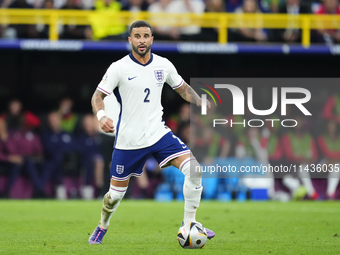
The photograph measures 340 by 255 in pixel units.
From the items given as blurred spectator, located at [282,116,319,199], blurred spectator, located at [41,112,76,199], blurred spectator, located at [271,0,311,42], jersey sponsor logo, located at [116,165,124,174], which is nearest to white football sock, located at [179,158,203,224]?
jersey sponsor logo, located at [116,165,124,174]

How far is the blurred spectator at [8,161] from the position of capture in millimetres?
14273

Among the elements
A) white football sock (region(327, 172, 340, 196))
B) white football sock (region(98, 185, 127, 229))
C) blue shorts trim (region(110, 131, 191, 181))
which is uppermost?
blue shorts trim (region(110, 131, 191, 181))

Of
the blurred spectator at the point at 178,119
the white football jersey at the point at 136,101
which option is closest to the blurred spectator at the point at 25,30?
the blurred spectator at the point at 178,119

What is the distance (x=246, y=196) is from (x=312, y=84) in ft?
12.9

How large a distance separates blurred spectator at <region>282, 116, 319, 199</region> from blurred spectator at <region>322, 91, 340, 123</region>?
0.91 metres

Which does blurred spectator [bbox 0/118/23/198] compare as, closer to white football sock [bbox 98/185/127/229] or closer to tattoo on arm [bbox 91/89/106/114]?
white football sock [bbox 98/185/127/229]

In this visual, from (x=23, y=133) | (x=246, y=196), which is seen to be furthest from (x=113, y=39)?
(x=246, y=196)

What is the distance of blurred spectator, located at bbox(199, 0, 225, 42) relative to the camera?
1523cm

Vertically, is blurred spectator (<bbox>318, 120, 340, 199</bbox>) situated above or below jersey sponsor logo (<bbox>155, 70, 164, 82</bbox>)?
below

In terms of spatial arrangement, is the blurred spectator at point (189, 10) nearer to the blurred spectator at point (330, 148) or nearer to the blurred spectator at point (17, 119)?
the blurred spectator at point (330, 148)

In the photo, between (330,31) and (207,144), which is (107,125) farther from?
(330,31)

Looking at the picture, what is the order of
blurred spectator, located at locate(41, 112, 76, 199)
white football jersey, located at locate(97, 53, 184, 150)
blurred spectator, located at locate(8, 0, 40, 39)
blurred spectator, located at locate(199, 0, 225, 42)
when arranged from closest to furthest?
white football jersey, located at locate(97, 53, 184, 150)
blurred spectator, located at locate(41, 112, 76, 199)
blurred spectator, located at locate(8, 0, 40, 39)
blurred spectator, located at locate(199, 0, 225, 42)

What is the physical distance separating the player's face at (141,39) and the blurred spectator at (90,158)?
817cm

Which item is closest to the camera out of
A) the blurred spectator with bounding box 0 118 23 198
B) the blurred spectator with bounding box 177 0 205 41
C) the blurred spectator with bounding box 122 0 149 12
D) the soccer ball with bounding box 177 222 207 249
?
the soccer ball with bounding box 177 222 207 249
